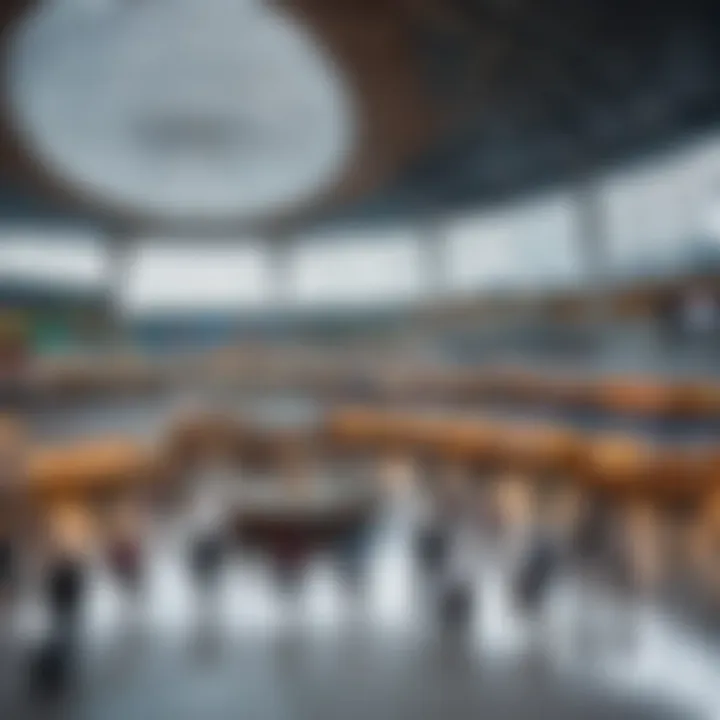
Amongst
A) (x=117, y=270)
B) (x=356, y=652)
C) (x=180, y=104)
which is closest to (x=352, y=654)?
(x=356, y=652)

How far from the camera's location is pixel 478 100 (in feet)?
5.37

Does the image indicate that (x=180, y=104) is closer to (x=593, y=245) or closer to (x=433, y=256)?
(x=433, y=256)

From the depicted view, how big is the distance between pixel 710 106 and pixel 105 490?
3.77 feet

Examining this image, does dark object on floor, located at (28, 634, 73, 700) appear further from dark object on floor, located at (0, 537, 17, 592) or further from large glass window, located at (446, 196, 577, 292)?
large glass window, located at (446, 196, 577, 292)

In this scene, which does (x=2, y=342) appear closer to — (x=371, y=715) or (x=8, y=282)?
(x=8, y=282)

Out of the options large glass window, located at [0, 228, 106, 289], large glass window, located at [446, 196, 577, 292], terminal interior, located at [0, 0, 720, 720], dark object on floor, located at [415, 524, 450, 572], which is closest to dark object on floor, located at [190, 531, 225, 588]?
terminal interior, located at [0, 0, 720, 720]

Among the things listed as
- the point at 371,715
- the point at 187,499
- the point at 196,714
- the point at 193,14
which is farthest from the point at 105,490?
the point at 193,14

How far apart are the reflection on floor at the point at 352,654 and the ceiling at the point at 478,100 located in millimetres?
526

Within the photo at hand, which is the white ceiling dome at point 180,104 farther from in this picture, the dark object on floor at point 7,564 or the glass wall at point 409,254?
the dark object on floor at point 7,564

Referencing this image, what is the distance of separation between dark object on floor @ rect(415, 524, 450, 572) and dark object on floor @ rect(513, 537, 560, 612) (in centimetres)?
13

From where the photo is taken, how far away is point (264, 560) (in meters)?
1.53

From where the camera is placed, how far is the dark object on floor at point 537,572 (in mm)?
1576

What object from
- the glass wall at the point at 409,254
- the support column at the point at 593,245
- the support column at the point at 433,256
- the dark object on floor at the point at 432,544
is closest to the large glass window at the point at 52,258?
the glass wall at the point at 409,254

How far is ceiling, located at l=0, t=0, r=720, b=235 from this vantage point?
157cm
